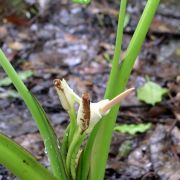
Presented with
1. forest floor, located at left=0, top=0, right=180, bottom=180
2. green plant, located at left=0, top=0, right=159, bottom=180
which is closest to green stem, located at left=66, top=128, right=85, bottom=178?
green plant, located at left=0, top=0, right=159, bottom=180

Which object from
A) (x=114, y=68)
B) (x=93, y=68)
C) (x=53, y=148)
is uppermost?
(x=114, y=68)

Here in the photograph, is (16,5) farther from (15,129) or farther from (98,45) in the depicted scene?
(15,129)

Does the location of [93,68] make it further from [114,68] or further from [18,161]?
[18,161]

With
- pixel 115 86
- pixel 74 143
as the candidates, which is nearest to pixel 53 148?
pixel 74 143

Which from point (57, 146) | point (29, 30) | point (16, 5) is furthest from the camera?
point (16, 5)

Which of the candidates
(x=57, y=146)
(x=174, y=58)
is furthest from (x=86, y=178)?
(x=174, y=58)
